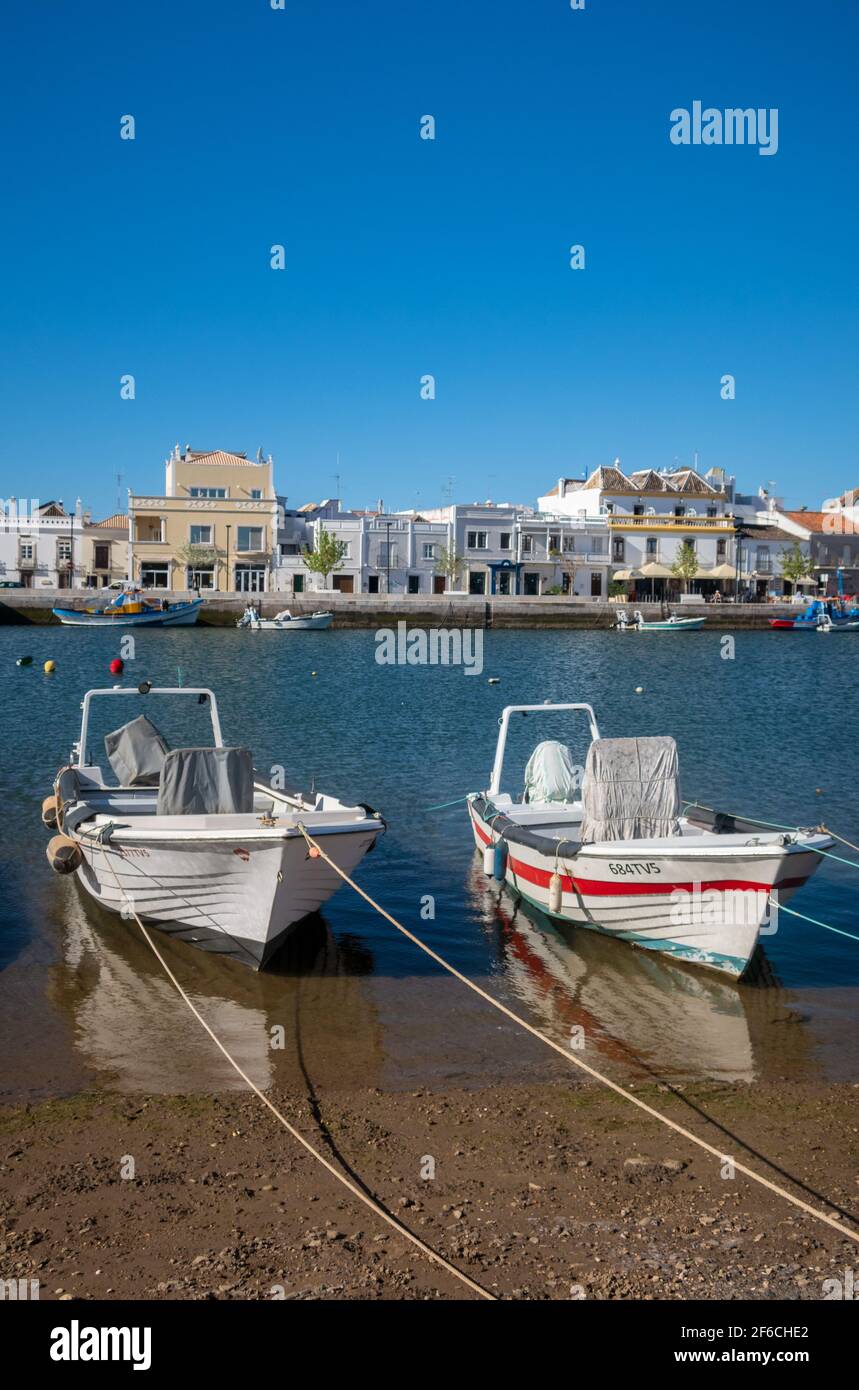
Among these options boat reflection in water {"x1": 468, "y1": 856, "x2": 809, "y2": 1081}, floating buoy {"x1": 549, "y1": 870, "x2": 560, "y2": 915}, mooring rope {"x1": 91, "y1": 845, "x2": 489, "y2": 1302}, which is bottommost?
boat reflection in water {"x1": 468, "y1": 856, "x2": 809, "y2": 1081}

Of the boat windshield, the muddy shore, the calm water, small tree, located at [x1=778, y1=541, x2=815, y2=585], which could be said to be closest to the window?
small tree, located at [x1=778, y1=541, x2=815, y2=585]

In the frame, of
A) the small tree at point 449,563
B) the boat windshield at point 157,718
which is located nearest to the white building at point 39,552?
the small tree at point 449,563

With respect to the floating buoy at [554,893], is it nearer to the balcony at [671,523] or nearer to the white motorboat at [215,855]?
the white motorboat at [215,855]

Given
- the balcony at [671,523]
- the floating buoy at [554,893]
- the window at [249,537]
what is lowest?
the floating buoy at [554,893]

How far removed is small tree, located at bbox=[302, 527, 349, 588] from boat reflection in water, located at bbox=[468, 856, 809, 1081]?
2891 inches

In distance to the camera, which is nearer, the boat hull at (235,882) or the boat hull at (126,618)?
the boat hull at (235,882)

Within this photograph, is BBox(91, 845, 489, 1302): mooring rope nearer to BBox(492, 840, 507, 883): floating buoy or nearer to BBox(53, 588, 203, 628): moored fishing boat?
BBox(492, 840, 507, 883): floating buoy

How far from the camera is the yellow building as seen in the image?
8619cm
